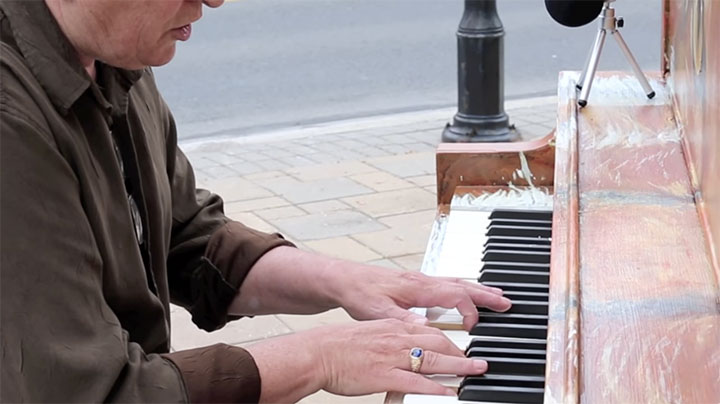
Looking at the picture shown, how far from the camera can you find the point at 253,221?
17.7 feet

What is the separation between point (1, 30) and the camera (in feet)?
5.04

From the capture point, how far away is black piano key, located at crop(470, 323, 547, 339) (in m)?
1.79

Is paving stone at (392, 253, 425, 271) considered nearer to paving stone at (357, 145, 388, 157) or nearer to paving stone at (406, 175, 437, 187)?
paving stone at (406, 175, 437, 187)

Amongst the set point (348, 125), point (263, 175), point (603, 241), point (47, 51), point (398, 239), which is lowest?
point (348, 125)

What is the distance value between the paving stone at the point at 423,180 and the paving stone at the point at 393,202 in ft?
0.38

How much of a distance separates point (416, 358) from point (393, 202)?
4.03 metres

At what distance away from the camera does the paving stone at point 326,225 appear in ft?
17.1

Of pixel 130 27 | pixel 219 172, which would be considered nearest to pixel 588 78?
pixel 130 27

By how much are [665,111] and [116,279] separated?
1396 mm

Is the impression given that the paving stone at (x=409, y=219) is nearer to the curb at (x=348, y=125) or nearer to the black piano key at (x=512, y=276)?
the curb at (x=348, y=125)

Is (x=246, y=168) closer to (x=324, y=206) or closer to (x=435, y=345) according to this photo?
(x=324, y=206)

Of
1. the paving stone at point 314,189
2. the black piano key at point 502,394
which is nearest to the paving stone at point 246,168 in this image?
the paving stone at point 314,189

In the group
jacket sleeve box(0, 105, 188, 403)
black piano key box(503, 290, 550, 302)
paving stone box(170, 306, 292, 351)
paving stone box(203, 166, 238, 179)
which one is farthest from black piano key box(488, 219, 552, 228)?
paving stone box(203, 166, 238, 179)

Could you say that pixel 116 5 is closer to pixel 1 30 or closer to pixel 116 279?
pixel 1 30
